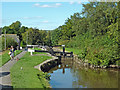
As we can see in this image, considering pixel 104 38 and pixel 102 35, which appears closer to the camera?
pixel 104 38

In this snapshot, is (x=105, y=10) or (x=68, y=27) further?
(x=68, y=27)

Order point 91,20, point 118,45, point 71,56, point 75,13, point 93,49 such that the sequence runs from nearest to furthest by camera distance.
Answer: point 118,45 → point 93,49 → point 91,20 → point 71,56 → point 75,13

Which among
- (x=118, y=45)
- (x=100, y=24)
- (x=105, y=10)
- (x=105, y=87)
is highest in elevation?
(x=105, y=10)

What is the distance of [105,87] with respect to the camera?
17953 mm

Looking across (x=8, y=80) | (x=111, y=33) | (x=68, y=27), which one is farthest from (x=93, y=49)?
(x=68, y=27)

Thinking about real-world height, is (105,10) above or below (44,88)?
above

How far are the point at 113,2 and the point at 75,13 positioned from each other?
29776 mm

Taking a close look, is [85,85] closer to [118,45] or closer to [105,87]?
[105,87]

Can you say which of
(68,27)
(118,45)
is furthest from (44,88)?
(68,27)

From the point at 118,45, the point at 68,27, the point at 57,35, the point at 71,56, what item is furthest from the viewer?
the point at 57,35

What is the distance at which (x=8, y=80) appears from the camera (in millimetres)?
14852

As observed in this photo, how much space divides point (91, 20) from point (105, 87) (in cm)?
2276

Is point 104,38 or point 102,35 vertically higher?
point 102,35

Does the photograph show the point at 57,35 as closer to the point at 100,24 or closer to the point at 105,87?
the point at 100,24
